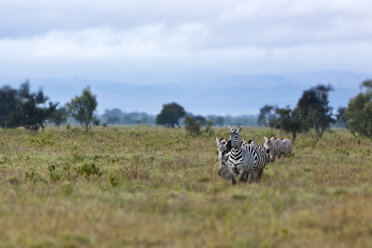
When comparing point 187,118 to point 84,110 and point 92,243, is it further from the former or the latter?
point 92,243

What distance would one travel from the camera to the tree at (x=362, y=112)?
60094 millimetres

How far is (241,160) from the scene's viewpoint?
599 inches

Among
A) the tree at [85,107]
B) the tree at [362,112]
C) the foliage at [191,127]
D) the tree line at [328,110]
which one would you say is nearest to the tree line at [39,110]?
the tree at [85,107]

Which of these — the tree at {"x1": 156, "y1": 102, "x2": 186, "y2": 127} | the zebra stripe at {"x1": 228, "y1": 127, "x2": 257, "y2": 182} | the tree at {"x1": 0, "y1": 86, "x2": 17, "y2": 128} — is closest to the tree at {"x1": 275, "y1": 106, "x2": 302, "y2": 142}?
the zebra stripe at {"x1": 228, "y1": 127, "x2": 257, "y2": 182}

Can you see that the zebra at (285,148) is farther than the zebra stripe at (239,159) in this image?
Yes

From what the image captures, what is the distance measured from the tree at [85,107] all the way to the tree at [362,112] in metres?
36.0

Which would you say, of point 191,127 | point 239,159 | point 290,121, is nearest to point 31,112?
point 191,127

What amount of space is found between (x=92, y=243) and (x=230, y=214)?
3356 millimetres

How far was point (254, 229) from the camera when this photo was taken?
31.4 ft

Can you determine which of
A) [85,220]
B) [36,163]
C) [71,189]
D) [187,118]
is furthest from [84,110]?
[85,220]

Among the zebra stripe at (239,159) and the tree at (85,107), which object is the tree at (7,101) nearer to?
the tree at (85,107)

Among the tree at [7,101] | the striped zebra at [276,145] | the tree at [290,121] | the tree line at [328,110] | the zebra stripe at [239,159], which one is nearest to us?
the zebra stripe at [239,159]

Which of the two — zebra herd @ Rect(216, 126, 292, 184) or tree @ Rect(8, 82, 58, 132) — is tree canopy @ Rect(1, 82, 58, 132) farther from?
zebra herd @ Rect(216, 126, 292, 184)

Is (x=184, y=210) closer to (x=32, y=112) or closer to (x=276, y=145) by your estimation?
(x=276, y=145)
